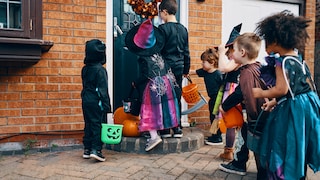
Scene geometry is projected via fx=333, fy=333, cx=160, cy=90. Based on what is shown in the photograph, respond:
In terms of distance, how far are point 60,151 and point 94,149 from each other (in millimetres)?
830

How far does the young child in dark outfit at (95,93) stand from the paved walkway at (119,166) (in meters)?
0.25

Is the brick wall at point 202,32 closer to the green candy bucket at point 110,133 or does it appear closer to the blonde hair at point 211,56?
the blonde hair at point 211,56

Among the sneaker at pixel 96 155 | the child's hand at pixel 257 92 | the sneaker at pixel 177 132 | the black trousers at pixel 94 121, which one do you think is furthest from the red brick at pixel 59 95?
the child's hand at pixel 257 92

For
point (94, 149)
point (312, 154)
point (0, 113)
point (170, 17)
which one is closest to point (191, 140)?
point (94, 149)

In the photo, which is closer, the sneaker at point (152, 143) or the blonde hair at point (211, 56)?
the sneaker at point (152, 143)

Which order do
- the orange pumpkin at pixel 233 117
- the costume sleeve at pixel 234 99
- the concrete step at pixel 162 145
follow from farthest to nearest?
the concrete step at pixel 162 145 → the orange pumpkin at pixel 233 117 → the costume sleeve at pixel 234 99

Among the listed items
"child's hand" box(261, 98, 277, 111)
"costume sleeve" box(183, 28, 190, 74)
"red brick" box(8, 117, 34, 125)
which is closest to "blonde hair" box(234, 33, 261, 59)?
"child's hand" box(261, 98, 277, 111)

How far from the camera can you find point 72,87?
14.2 ft

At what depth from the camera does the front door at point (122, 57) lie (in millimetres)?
4770

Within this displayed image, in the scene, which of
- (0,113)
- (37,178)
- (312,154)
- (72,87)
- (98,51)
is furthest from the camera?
(72,87)

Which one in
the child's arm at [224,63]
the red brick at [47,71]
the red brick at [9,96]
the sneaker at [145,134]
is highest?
the child's arm at [224,63]

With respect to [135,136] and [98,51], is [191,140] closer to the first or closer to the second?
[135,136]

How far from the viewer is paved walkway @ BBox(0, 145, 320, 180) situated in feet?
10.4

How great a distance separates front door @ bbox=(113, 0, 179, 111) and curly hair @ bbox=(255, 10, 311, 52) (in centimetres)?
257
